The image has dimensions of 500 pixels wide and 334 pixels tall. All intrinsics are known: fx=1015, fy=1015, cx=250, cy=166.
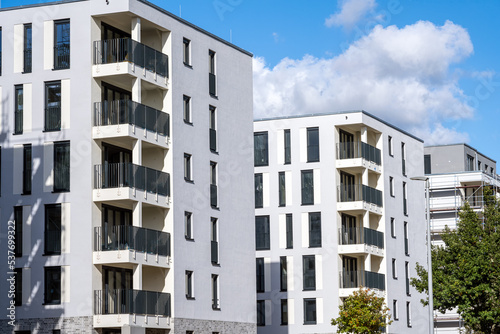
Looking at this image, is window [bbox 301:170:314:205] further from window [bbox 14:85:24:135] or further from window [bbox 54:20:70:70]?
window [bbox 14:85:24:135]

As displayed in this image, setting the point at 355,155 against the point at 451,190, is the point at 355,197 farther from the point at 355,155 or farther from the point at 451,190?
the point at 451,190

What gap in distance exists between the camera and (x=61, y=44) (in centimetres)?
4534

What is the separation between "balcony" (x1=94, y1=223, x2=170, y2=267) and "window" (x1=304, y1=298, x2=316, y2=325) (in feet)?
77.1

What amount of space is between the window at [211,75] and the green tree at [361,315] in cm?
1655

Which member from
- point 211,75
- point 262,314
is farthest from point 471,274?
point 211,75

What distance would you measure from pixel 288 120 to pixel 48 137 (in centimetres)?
2763

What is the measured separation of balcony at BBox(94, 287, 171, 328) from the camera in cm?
4316

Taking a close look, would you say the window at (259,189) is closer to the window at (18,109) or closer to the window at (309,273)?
the window at (309,273)

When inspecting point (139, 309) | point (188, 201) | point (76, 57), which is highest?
point (76, 57)

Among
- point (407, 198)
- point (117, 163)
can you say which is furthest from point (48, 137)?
point (407, 198)

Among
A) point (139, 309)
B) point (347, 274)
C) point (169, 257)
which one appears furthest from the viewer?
point (347, 274)

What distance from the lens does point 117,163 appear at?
4475 centimetres

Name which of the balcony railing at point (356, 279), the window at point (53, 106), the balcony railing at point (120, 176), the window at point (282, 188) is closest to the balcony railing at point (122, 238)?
the balcony railing at point (120, 176)

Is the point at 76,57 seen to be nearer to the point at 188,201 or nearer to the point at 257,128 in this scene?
the point at 188,201
